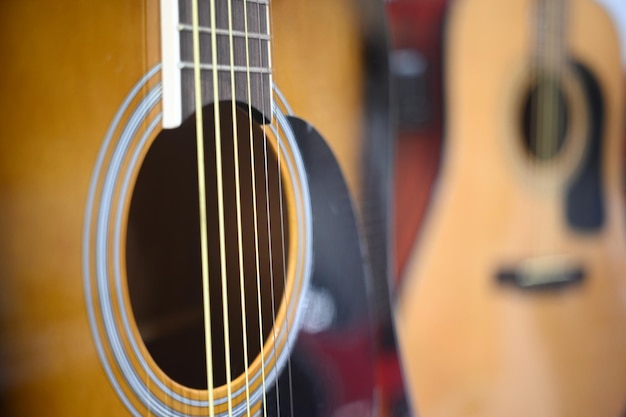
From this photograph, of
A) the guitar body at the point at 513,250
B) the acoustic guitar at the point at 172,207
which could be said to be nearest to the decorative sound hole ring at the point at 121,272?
the acoustic guitar at the point at 172,207

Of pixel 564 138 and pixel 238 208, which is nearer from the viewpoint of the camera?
pixel 238 208

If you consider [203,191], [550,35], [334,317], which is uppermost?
[550,35]

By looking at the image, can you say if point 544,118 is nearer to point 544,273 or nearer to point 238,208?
point 544,273

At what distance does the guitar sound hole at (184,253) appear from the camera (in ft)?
1.09

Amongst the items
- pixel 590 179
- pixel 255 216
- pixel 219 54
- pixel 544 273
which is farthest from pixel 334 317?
pixel 590 179

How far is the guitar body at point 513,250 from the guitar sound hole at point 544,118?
0.05 ft

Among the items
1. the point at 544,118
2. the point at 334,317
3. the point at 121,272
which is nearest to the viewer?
the point at 121,272

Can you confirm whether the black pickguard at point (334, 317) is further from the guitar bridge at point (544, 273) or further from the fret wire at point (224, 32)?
the guitar bridge at point (544, 273)

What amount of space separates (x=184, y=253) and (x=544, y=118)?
54cm

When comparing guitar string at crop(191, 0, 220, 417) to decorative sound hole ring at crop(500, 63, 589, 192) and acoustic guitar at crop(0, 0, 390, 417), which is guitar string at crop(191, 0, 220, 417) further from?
decorative sound hole ring at crop(500, 63, 589, 192)

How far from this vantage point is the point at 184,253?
351 mm

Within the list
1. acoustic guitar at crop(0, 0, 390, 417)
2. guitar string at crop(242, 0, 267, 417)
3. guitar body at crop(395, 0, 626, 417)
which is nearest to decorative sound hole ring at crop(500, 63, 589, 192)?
guitar body at crop(395, 0, 626, 417)

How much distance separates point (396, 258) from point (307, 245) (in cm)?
17

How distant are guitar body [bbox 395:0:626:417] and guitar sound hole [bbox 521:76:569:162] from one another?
2cm
